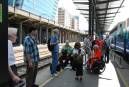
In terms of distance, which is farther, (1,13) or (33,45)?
(33,45)

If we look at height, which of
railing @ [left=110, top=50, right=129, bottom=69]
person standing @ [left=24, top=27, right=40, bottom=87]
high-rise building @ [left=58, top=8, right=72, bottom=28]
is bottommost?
railing @ [left=110, top=50, right=129, bottom=69]

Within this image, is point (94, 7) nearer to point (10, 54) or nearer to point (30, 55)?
point (30, 55)

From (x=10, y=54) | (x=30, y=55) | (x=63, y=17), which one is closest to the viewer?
(x=10, y=54)

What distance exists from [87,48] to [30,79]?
1538cm

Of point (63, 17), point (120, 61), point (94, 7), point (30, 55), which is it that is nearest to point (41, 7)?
point (63, 17)

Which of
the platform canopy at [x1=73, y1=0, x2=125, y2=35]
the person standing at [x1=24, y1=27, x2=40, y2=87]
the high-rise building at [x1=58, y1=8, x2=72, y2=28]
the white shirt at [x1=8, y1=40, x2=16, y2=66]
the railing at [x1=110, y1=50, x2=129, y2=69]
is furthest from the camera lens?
the high-rise building at [x1=58, y1=8, x2=72, y2=28]

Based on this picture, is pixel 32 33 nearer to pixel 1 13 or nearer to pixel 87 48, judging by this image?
pixel 1 13

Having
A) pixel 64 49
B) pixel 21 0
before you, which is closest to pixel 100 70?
pixel 64 49

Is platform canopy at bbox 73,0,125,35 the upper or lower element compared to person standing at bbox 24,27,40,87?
upper

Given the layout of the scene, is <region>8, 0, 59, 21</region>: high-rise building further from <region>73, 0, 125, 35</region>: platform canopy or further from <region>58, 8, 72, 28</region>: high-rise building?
<region>73, 0, 125, 35</region>: platform canopy

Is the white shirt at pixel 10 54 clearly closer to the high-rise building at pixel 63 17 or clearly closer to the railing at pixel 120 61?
the railing at pixel 120 61

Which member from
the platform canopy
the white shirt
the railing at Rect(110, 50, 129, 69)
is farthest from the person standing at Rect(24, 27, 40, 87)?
the platform canopy

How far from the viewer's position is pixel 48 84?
12445 millimetres

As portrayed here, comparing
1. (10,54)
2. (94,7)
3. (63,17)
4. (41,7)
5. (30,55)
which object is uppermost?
(41,7)
